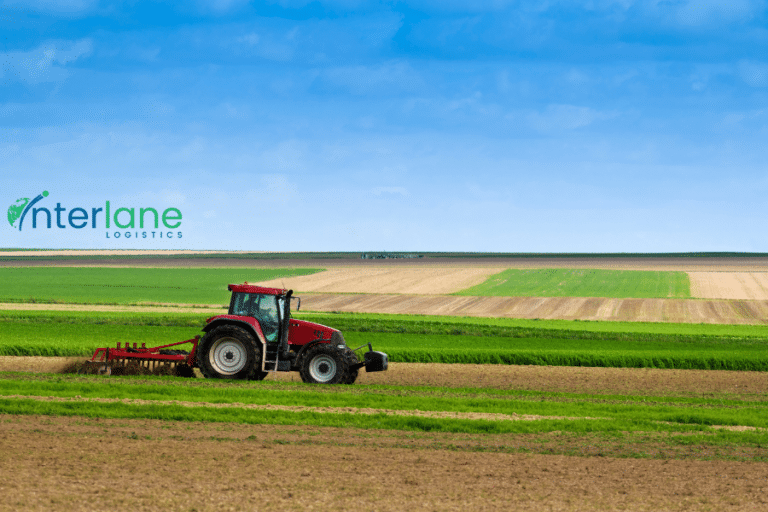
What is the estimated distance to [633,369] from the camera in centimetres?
2794

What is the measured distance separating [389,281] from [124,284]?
2251 cm

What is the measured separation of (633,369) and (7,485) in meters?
21.1

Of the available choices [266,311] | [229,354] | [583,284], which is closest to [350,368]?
[266,311]

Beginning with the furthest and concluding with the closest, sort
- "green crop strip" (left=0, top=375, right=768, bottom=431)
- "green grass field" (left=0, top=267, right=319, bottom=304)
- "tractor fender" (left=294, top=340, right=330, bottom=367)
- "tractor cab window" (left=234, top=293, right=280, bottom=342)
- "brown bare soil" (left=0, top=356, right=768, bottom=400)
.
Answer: "green grass field" (left=0, top=267, right=319, bottom=304) → "brown bare soil" (left=0, top=356, right=768, bottom=400) → "tractor fender" (left=294, top=340, right=330, bottom=367) → "tractor cab window" (left=234, top=293, right=280, bottom=342) → "green crop strip" (left=0, top=375, right=768, bottom=431)

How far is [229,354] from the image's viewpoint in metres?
21.7

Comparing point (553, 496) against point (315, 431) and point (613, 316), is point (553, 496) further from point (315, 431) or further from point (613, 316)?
point (613, 316)

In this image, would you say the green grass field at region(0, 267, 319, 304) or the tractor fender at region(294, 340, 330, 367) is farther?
the green grass field at region(0, 267, 319, 304)

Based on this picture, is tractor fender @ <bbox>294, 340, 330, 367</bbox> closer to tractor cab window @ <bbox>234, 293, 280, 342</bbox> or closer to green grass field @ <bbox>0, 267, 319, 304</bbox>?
tractor cab window @ <bbox>234, 293, 280, 342</bbox>

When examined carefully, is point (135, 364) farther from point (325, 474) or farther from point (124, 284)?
point (124, 284)

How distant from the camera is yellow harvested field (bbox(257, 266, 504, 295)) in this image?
67.2 m

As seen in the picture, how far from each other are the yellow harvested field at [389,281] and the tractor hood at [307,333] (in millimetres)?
42234

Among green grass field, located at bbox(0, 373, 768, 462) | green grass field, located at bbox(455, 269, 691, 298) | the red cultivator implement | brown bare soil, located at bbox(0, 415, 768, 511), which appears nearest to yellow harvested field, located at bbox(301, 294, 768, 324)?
green grass field, located at bbox(455, 269, 691, 298)

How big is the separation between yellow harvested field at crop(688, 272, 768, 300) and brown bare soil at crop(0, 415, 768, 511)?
5068 cm

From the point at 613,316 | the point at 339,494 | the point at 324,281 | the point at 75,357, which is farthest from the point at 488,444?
the point at 324,281
